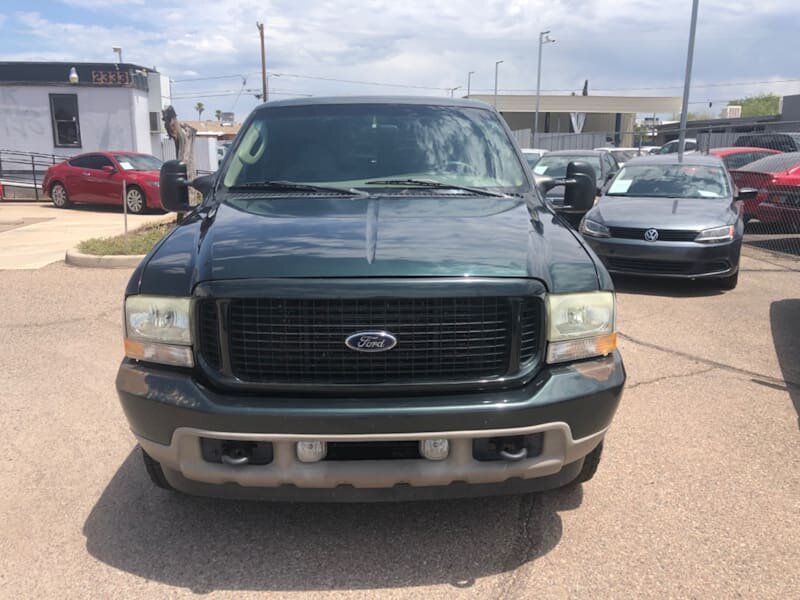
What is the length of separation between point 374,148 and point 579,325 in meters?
1.78

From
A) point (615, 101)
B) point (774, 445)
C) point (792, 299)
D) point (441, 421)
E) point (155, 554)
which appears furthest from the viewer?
point (615, 101)

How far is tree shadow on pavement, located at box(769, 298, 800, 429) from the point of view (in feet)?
16.4

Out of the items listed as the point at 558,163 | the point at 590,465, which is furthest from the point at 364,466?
the point at 558,163

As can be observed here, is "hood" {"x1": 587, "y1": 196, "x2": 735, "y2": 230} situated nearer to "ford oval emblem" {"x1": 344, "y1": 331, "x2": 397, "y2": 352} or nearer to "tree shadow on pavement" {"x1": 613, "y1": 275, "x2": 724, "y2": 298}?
"tree shadow on pavement" {"x1": 613, "y1": 275, "x2": 724, "y2": 298}

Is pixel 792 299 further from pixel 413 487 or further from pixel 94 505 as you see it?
pixel 94 505

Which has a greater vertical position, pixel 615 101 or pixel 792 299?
pixel 615 101

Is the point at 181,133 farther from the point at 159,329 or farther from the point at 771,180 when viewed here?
the point at 159,329

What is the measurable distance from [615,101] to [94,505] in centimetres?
7093

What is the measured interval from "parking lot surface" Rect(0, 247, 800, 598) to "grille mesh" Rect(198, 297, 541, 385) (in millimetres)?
783

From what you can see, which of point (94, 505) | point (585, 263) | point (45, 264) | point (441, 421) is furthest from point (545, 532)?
point (45, 264)

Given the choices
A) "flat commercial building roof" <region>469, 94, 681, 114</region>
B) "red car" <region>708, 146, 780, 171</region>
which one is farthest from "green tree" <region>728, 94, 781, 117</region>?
→ "red car" <region>708, 146, 780, 171</region>

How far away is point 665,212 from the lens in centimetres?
838

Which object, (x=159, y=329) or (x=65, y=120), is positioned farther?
(x=65, y=120)

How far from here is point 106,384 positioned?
16.2 feet
